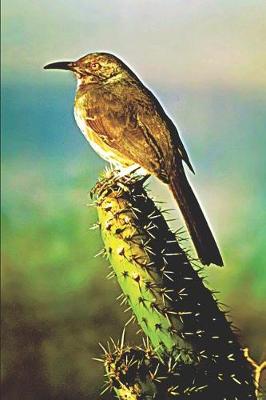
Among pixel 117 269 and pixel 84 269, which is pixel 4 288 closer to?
pixel 84 269

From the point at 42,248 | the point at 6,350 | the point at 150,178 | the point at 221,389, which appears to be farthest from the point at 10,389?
the point at 221,389

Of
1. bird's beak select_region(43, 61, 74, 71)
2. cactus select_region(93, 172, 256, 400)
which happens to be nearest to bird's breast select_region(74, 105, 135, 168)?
bird's beak select_region(43, 61, 74, 71)

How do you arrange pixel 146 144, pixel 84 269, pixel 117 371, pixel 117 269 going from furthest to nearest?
pixel 84 269 < pixel 146 144 < pixel 117 269 < pixel 117 371

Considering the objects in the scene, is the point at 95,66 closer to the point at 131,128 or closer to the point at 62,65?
the point at 62,65

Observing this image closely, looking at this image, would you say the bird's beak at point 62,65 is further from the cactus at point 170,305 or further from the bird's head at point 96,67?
the cactus at point 170,305

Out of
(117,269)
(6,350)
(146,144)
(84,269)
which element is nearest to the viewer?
(117,269)

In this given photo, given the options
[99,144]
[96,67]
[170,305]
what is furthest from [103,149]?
[170,305]

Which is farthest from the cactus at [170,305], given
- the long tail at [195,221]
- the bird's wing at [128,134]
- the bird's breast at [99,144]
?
the bird's breast at [99,144]
